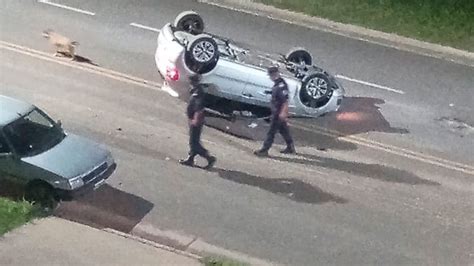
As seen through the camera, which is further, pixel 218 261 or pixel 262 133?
pixel 262 133

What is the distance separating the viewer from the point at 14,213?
15805mm

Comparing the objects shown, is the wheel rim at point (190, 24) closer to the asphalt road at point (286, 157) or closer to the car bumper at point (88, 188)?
the asphalt road at point (286, 157)

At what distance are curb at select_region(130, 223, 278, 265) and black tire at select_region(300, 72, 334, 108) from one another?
464cm

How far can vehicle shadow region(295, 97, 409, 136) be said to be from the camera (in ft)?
64.8

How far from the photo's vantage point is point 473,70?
23.4 metres

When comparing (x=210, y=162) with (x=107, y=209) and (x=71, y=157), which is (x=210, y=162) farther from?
(x=71, y=157)

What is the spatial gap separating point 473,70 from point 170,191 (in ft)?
29.4

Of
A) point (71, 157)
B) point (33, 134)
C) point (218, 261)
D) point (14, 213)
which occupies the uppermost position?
point (33, 134)

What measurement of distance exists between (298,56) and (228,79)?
1.78 meters

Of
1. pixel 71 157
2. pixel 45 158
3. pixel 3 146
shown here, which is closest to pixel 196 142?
pixel 71 157

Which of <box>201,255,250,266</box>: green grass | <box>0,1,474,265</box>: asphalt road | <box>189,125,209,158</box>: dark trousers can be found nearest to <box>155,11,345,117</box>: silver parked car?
<box>0,1,474,265</box>: asphalt road

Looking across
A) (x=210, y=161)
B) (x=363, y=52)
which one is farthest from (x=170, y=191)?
(x=363, y=52)

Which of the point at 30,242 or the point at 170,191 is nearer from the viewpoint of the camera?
the point at 30,242

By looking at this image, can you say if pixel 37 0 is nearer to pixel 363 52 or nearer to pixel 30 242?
pixel 363 52
